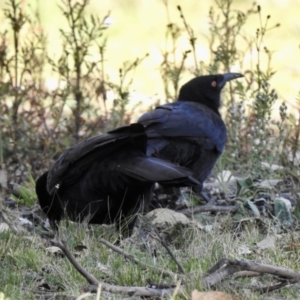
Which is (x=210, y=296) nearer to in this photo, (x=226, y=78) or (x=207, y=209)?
(x=207, y=209)

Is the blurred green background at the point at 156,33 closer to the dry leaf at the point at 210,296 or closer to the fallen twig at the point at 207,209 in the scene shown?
the fallen twig at the point at 207,209

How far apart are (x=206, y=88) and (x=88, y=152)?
2.15 m

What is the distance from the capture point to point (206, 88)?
7277 millimetres

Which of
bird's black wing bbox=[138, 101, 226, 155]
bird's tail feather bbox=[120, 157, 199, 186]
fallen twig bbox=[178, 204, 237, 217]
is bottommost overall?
fallen twig bbox=[178, 204, 237, 217]

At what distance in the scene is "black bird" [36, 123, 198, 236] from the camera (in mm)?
5102

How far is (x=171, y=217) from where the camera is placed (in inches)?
225

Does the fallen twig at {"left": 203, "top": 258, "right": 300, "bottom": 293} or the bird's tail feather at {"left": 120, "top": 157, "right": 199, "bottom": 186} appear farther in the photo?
the bird's tail feather at {"left": 120, "top": 157, "right": 199, "bottom": 186}

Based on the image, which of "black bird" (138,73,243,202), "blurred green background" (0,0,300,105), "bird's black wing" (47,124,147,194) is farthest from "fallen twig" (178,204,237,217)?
"blurred green background" (0,0,300,105)

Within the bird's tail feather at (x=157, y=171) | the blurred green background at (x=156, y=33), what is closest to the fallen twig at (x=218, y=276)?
the bird's tail feather at (x=157, y=171)

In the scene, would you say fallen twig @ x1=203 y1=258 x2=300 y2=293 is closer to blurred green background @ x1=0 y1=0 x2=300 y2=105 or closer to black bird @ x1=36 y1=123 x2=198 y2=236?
black bird @ x1=36 y1=123 x2=198 y2=236

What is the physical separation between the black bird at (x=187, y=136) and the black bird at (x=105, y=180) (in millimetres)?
676

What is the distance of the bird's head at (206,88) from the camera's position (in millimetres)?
7258

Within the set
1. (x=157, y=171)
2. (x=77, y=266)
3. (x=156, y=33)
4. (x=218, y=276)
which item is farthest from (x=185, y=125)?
(x=156, y=33)

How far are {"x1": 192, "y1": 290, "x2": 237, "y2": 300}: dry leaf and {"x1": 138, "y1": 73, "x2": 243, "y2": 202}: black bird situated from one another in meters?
2.41
